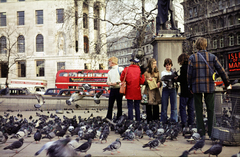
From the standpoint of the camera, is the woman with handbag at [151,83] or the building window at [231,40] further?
the building window at [231,40]

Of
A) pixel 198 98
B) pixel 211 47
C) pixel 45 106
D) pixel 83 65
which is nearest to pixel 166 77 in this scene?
pixel 198 98

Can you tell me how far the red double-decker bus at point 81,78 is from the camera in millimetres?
41719

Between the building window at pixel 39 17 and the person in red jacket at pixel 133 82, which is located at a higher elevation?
the building window at pixel 39 17

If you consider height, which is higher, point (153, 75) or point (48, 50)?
point (48, 50)

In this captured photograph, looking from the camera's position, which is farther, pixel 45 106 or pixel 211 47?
pixel 211 47

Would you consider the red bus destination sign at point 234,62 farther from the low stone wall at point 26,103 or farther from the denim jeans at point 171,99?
the denim jeans at point 171,99

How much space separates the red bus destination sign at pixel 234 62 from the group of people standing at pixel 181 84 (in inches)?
1665

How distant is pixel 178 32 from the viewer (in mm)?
11555

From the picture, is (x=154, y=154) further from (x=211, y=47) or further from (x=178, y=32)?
(x=211, y=47)

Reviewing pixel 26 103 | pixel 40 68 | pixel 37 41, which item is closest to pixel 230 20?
pixel 37 41

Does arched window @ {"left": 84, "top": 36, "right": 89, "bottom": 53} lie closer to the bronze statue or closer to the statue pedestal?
the bronze statue

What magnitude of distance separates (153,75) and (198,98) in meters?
2.50

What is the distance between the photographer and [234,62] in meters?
49.2

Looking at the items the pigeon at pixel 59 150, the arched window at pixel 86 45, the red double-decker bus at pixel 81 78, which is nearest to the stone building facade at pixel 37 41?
the arched window at pixel 86 45
